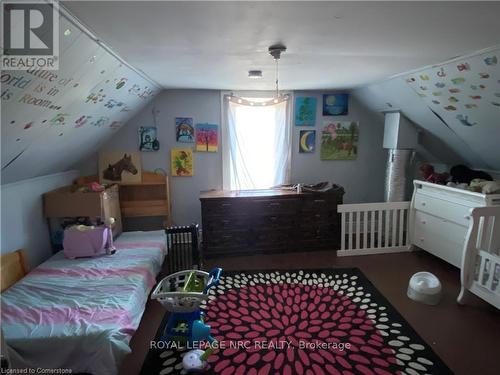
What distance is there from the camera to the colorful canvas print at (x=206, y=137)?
385 centimetres

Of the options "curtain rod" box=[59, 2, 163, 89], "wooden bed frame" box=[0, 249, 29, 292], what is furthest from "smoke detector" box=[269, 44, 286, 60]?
"wooden bed frame" box=[0, 249, 29, 292]

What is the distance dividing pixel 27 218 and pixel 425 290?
3686 millimetres

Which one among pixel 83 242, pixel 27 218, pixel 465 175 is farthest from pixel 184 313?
pixel 465 175

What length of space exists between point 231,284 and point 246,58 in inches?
82.9

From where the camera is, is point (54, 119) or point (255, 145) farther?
point (255, 145)

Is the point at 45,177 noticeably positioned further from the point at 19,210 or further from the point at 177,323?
the point at 177,323

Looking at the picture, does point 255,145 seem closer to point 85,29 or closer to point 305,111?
point 305,111

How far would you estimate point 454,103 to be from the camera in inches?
107

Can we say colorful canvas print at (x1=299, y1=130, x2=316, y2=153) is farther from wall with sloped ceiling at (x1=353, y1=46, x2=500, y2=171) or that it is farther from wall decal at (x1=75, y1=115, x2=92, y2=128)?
wall decal at (x1=75, y1=115, x2=92, y2=128)

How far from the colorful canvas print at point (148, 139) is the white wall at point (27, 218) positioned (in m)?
1.04

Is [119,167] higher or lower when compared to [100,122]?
lower

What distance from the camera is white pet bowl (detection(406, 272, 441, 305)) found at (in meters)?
2.49

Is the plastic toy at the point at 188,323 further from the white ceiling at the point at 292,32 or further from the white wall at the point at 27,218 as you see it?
the white ceiling at the point at 292,32

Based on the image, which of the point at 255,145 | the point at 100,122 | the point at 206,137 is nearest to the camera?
the point at 100,122
